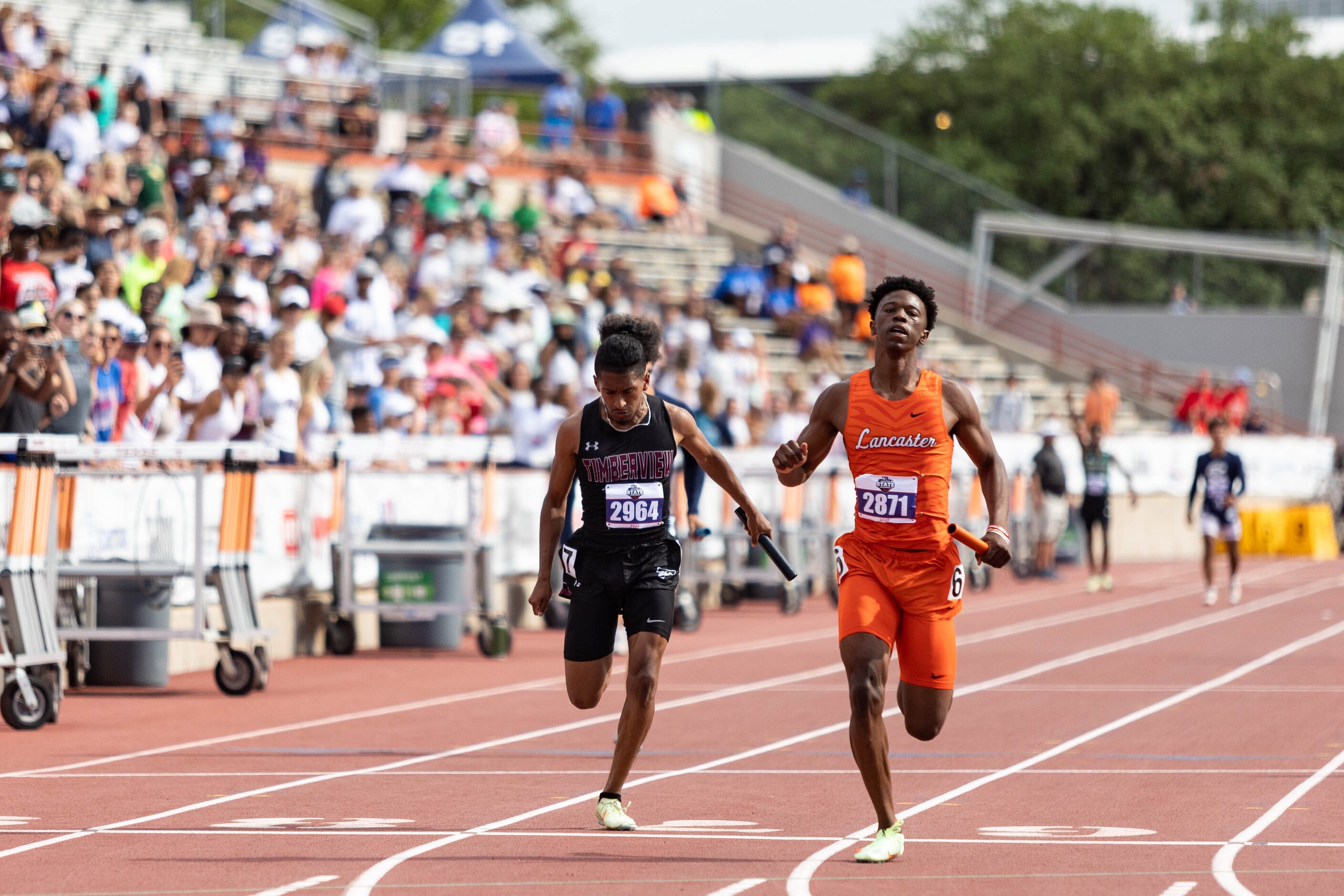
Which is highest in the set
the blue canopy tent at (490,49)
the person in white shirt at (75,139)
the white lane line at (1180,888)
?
the blue canopy tent at (490,49)

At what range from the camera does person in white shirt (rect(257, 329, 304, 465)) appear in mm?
16766

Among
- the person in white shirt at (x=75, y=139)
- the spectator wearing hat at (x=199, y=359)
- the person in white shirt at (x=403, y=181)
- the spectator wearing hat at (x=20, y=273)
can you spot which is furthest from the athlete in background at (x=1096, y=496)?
the spectator wearing hat at (x=20, y=273)

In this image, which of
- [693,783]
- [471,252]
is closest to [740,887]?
[693,783]

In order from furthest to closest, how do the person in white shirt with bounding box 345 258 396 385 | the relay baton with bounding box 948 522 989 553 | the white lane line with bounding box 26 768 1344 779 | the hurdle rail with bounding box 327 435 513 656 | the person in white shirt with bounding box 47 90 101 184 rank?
the person in white shirt with bounding box 47 90 101 184 < the person in white shirt with bounding box 345 258 396 385 < the hurdle rail with bounding box 327 435 513 656 < the white lane line with bounding box 26 768 1344 779 < the relay baton with bounding box 948 522 989 553

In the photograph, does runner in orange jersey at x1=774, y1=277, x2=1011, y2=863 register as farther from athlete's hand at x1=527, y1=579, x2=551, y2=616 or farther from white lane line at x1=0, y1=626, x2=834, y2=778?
white lane line at x1=0, y1=626, x2=834, y2=778

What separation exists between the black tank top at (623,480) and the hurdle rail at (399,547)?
8.79 meters

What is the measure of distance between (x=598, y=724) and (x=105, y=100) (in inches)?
567

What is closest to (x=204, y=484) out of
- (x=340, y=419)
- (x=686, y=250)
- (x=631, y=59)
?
(x=340, y=419)

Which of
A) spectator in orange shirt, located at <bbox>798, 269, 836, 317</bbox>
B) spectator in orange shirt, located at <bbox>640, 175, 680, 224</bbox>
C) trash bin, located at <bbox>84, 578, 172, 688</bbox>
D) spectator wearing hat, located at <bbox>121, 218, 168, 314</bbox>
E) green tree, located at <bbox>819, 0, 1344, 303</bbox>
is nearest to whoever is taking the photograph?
trash bin, located at <bbox>84, 578, 172, 688</bbox>

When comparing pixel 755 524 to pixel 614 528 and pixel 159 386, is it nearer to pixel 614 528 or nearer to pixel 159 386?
pixel 614 528

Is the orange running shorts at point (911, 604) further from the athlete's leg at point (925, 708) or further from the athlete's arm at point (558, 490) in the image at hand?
the athlete's arm at point (558, 490)

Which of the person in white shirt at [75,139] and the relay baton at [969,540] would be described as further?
the person in white shirt at [75,139]

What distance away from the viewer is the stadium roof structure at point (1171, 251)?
134 ft

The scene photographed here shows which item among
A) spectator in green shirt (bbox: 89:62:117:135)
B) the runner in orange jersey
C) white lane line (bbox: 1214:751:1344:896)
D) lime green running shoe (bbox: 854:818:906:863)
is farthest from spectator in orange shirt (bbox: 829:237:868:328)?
lime green running shoe (bbox: 854:818:906:863)
